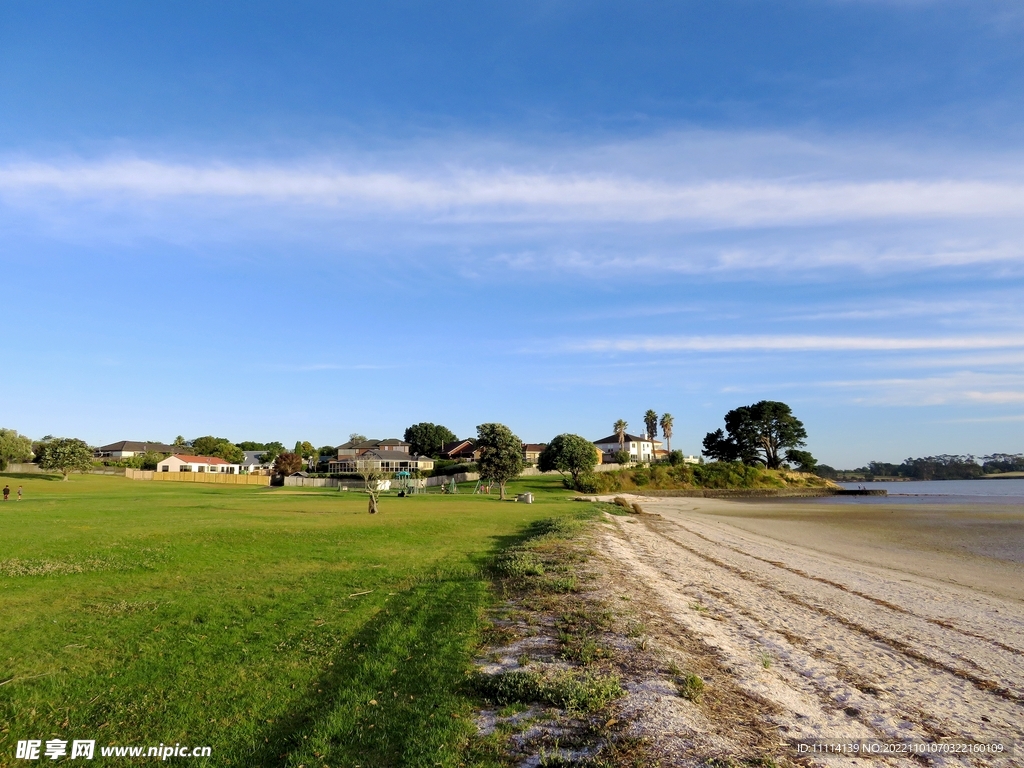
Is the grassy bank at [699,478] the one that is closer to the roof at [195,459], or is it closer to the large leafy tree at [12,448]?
the roof at [195,459]

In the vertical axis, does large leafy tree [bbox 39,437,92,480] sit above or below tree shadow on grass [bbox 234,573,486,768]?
above

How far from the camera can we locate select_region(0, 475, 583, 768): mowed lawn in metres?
7.47

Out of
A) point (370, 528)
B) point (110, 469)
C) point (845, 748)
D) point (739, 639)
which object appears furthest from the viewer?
point (110, 469)

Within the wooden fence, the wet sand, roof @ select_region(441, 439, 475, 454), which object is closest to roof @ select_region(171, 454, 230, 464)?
the wooden fence

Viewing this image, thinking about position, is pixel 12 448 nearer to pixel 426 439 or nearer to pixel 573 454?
pixel 573 454

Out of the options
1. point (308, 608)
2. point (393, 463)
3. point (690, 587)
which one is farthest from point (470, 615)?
point (393, 463)

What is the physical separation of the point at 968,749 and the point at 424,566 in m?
15.1

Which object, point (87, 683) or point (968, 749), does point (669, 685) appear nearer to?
point (968, 749)

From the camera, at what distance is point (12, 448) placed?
9675cm

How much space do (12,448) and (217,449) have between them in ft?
209

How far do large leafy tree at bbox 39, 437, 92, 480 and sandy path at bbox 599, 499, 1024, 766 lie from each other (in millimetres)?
93081

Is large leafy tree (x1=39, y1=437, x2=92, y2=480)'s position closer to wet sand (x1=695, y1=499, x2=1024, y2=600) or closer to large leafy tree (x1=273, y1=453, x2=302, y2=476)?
large leafy tree (x1=273, y1=453, x2=302, y2=476)

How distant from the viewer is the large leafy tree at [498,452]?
72812mm

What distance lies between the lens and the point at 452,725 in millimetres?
7699
